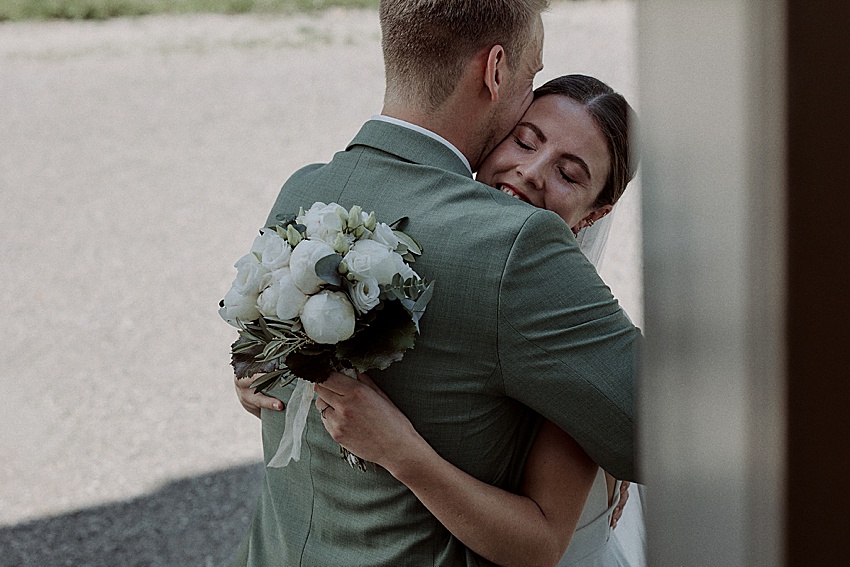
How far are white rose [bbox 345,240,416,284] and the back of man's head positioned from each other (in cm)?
32

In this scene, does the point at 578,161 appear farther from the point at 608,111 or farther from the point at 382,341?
the point at 382,341

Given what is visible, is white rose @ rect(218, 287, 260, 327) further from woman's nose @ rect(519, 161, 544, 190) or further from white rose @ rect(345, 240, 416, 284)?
woman's nose @ rect(519, 161, 544, 190)

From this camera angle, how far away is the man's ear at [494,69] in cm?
138

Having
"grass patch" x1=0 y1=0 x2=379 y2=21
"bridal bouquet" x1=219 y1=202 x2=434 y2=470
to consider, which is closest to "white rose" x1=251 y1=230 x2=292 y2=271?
"bridal bouquet" x1=219 y1=202 x2=434 y2=470

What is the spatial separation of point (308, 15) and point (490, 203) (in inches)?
370

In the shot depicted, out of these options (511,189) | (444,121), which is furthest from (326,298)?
(511,189)

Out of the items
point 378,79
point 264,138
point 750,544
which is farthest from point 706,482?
point 378,79

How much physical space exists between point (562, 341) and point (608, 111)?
0.70m

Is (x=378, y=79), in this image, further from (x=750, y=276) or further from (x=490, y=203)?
(x=750, y=276)

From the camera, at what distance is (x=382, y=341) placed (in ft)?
3.74

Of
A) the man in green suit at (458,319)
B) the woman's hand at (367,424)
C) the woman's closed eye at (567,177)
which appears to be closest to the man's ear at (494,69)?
the man in green suit at (458,319)

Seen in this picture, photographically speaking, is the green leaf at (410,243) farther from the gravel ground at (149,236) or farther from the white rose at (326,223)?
the gravel ground at (149,236)

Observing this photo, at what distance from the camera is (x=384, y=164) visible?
53.2 inches

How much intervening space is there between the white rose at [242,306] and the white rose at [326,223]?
10 cm
